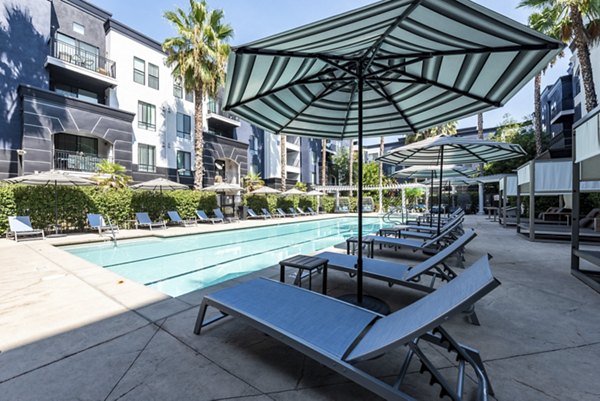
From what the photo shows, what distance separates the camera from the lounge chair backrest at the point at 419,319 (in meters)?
1.43

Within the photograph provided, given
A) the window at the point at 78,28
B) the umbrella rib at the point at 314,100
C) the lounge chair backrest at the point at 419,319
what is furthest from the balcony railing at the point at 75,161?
the lounge chair backrest at the point at 419,319

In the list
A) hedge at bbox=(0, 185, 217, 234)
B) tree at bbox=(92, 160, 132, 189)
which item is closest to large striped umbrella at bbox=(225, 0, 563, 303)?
hedge at bbox=(0, 185, 217, 234)

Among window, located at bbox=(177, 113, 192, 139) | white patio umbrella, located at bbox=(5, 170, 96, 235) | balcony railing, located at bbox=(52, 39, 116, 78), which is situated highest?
balcony railing, located at bbox=(52, 39, 116, 78)

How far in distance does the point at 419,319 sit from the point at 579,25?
15.5 meters

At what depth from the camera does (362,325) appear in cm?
208

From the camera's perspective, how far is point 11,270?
16.1ft

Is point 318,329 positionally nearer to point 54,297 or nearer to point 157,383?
point 157,383

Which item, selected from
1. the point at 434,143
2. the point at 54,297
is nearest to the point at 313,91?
the point at 434,143

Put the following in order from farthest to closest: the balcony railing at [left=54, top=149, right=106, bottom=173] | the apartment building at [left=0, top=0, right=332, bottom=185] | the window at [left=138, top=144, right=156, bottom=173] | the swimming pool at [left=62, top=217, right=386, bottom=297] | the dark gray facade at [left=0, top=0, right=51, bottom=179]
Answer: the window at [left=138, top=144, right=156, bottom=173] < the balcony railing at [left=54, top=149, right=106, bottom=173] < the apartment building at [left=0, top=0, right=332, bottom=185] < the dark gray facade at [left=0, top=0, right=51, bottom=179] < the swimming pool at [left=62, top=217, right=386, bottom=297]

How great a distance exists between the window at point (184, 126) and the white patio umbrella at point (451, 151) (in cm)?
1757

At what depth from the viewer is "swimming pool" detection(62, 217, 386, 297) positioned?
5665 millimetres

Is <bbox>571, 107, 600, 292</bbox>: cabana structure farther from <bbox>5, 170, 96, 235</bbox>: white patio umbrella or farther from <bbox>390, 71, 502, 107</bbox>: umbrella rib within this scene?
<bbox>5, 170, 96, 235</bbox>: white patio umbrella

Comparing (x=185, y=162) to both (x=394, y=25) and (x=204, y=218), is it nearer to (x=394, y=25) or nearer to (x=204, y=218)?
(x=204, y=218)

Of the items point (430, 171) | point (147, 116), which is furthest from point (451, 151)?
point (147, 116)
